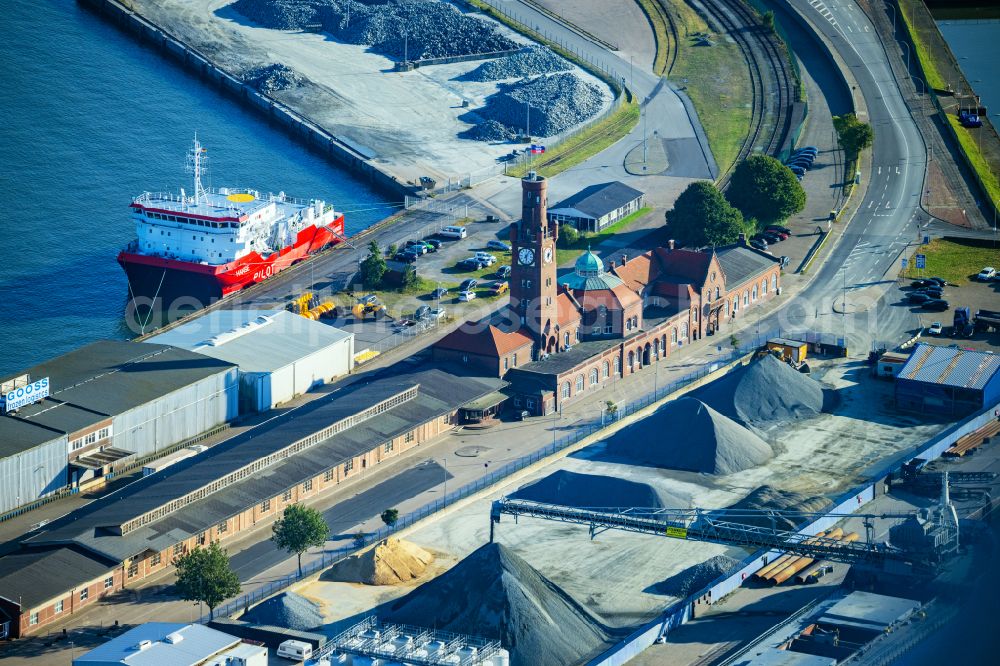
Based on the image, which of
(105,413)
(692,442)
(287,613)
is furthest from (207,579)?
(692,442)

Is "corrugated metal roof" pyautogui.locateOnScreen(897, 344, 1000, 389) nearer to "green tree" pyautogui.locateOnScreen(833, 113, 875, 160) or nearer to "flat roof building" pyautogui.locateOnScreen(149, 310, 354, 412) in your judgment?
"flat roof building" pyautogui.locateOnScreen(149, 310, 354, 412)

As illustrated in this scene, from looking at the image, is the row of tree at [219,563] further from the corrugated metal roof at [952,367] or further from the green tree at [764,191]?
the green tree at [764,191]

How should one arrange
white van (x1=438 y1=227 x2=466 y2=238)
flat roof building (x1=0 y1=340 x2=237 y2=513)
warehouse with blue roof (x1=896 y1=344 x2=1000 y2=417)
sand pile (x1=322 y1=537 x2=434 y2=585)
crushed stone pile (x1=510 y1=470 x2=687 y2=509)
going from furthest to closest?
white van (x1=438 y1=227 x2=466 y2=238) < warehouse with blue roof (x1=896 y1=344 x2=1000 y2=417) < flat roof building (x1=0 y1=340 x2=237 y2=513) < crushed stone pile (x1=510 y1=470 x2=687 y2=509) < sand pile (x1=322 y1=537 x2=434 y2=585)

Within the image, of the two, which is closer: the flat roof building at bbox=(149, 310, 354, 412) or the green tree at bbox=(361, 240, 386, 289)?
the flat roof building at bbox=(149, 310, 354, 412)

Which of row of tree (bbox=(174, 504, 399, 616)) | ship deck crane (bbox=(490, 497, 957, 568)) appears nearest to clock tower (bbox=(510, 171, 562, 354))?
ship deck crane (bbox=(490, 497, 957, 568))

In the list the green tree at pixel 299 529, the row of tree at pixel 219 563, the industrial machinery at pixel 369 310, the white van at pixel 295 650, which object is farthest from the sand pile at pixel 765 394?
the white van at pixel 295 650

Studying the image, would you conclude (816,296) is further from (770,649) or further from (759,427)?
(770,649)
